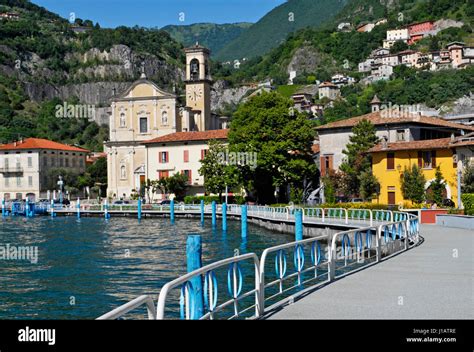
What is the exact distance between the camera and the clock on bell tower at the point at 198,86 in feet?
320

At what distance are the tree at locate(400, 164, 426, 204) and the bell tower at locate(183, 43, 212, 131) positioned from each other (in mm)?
47045

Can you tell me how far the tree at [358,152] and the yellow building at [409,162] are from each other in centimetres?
201

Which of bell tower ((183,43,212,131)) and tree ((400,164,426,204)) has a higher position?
bell tower ((183,43,212,131))

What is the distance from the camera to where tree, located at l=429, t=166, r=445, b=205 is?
5244cm

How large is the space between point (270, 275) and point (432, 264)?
25.4ft

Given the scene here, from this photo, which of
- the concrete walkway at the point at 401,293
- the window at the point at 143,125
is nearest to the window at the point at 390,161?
the concrete walkway at the point at 401,293

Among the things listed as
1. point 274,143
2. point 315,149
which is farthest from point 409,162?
point 315,149

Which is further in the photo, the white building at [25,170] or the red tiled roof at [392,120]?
the white building at [25,170]

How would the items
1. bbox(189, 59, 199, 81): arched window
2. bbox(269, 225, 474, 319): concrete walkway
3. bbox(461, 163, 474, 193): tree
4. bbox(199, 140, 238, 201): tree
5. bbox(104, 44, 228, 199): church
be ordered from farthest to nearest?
1. bbox(189, 59, 199, 81): arched window
2. bbox(104, 44, 228, 199): church
3. bbox(199, 140, 238, 201): tree
4. bbox(461, 163, 474, 193): tree
5. bbox(269, 225, 474, 319): concrete walkway

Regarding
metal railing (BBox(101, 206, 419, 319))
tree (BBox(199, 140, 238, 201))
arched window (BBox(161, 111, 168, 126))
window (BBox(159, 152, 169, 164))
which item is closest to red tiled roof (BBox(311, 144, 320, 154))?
tree (BBox(199, 140, 238, 201))

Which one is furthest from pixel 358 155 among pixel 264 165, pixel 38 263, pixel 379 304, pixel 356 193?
pixel 379 304

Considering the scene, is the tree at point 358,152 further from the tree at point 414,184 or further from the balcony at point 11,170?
the balcony at point 11,170

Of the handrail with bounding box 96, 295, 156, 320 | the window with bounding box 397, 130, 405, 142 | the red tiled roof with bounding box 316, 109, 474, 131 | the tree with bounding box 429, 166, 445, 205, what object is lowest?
the handrail with bounding box 96, 295, 156, 320

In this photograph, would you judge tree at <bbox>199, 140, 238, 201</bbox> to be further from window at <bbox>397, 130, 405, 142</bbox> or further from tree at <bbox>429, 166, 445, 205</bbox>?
tree at <bbox>429, 166, 445, 205</bbox>
